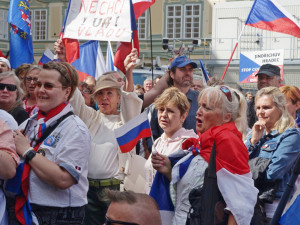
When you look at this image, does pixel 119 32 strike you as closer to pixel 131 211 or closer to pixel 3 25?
pixel 131 211

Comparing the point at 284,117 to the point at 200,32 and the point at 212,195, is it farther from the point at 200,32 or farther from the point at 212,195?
the point at 200,32

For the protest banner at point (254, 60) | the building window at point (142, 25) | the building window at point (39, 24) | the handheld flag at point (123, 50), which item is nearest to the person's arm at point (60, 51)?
the handheld flag at point (123, 50)

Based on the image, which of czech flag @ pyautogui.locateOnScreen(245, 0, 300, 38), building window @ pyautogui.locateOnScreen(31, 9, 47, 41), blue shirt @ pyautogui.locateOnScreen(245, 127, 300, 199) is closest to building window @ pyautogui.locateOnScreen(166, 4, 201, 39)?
building window @ pyautogui.locateOnScreen(31, 9, 47, 41)

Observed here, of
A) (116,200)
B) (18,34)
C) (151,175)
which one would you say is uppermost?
(18,34)

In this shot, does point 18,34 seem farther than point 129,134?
Yes

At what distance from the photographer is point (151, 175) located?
193 inches

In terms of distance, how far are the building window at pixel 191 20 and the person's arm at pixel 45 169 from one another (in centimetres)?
3116

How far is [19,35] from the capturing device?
928cm

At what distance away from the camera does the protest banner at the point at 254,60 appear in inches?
608

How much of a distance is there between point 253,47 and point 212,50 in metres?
2.08

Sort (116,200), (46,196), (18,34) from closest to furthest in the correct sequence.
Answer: (116,200)
(46,196)
(18,34)

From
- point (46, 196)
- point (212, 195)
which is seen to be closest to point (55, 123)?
point (46, 196)

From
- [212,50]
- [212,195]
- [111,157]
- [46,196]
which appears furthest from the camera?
[212,50]

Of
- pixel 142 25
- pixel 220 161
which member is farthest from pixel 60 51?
pixel 142 25
